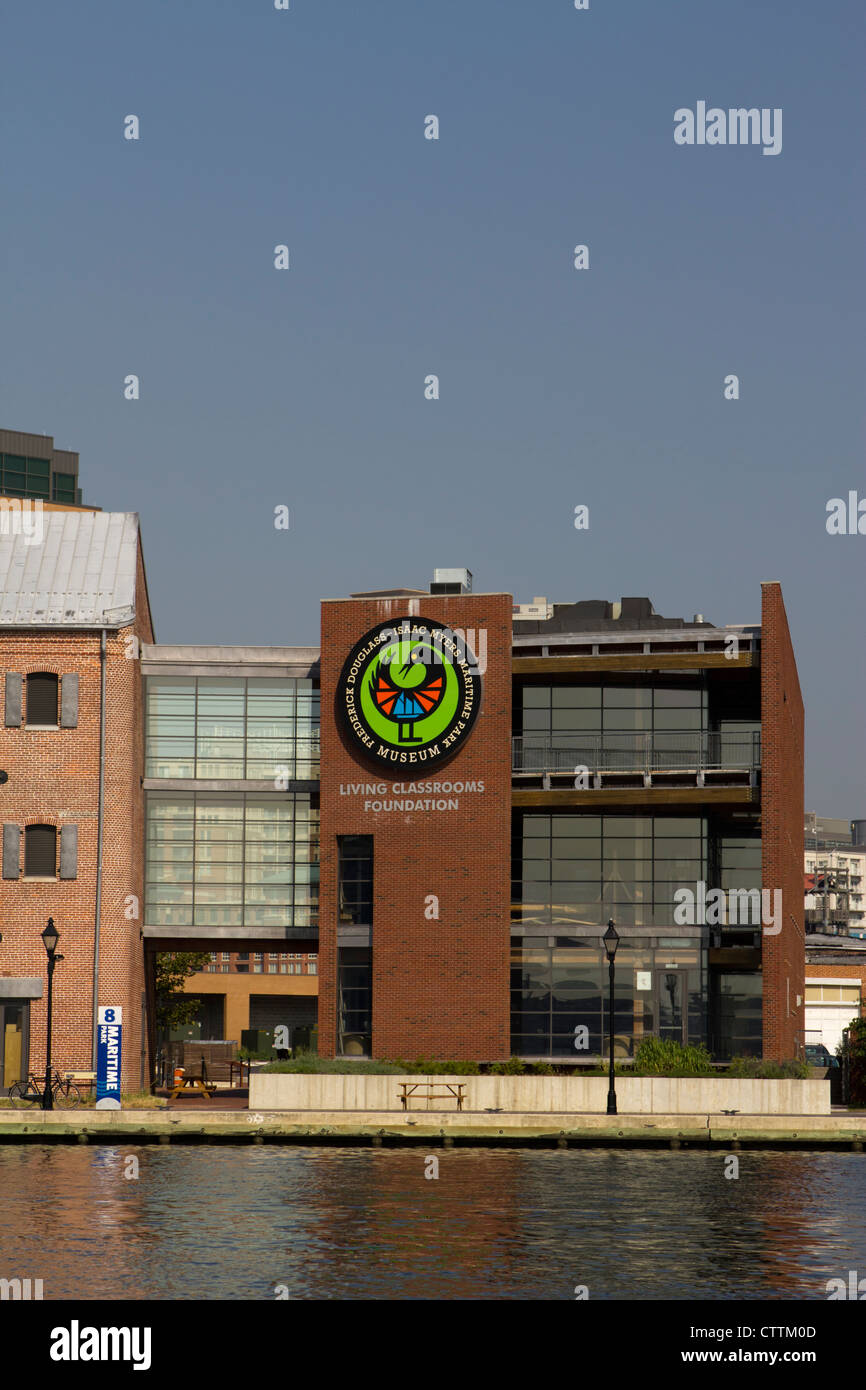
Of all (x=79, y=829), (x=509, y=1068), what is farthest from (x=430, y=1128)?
(x=79, y=829)

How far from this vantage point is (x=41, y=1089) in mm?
53938

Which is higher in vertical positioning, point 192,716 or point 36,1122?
point 192,716

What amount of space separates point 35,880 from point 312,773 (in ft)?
29.8

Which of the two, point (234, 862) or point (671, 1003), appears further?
point (234, 862)

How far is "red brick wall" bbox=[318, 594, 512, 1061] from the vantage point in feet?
181

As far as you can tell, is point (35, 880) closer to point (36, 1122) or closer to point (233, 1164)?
point (36, 1122)

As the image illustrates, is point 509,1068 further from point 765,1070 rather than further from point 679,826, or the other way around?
point 679,826

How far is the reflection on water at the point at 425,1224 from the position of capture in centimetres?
2475

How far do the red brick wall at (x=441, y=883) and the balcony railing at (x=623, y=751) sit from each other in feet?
7.00

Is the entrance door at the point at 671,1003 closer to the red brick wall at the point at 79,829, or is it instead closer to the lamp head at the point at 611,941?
the lamp head at the point at 611,941

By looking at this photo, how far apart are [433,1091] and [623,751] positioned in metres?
12.8

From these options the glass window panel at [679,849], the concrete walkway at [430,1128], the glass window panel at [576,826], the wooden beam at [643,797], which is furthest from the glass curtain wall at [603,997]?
the concrete walkway at [430,1128]
